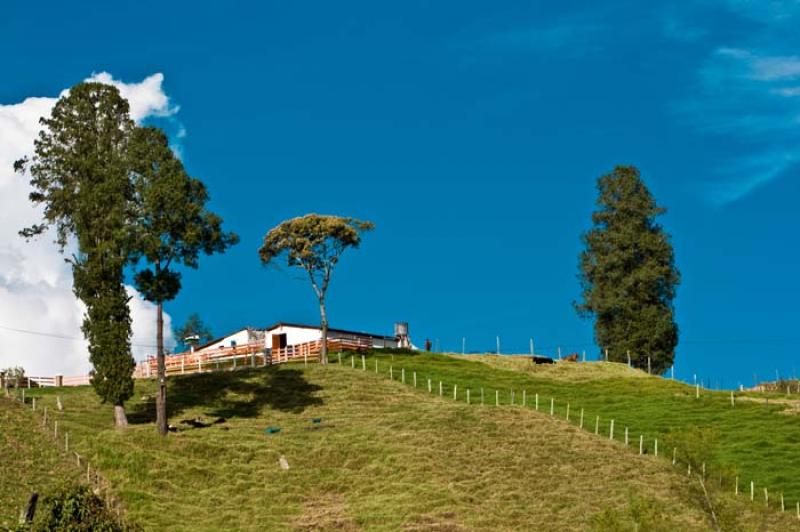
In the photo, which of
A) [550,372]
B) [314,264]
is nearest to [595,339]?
[550,372]

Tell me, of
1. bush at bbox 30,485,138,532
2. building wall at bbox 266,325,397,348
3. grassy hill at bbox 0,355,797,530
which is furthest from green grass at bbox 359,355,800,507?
bush at bbox 30,485,138,532

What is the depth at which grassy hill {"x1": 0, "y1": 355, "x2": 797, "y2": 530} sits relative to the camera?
178ft

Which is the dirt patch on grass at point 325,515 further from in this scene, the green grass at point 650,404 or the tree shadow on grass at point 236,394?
the tree shadow on grass at point 236,394

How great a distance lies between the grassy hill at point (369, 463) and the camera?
5416 cm

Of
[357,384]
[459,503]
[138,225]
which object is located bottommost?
[459,503]

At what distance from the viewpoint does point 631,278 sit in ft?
367

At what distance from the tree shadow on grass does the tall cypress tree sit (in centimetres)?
3823

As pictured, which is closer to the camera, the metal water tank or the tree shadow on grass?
the tree shadow on grass

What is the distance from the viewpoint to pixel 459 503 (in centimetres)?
Answer: 5603

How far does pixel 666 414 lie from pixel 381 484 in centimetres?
2990

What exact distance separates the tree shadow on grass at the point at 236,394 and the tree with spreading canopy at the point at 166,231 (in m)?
6.49

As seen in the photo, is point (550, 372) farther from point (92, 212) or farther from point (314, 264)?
point (92, 212)

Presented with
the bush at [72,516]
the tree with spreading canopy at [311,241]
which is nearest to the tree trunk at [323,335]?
the tree with spreading canopy at [311,241]

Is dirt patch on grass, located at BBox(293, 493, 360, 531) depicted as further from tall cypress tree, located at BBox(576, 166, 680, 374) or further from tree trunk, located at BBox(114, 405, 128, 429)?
tall cypress tree, located at BBox(576, 166, 680, 374)
